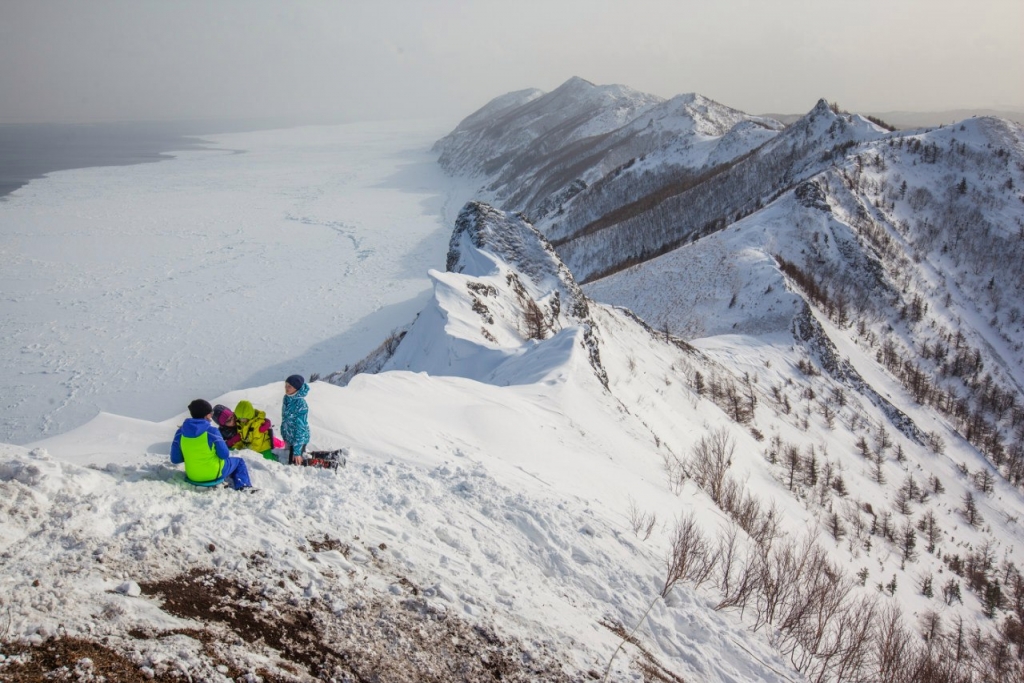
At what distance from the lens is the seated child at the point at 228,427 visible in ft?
22.1

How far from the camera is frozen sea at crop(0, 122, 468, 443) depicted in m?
25.5

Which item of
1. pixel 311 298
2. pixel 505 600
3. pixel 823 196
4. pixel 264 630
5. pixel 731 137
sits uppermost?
pixel 731 137

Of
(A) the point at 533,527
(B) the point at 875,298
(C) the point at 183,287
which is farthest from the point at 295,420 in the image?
(C) the point at 183,287

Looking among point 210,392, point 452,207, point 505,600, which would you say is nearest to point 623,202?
point 452,207

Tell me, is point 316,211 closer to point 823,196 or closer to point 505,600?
point 823,196

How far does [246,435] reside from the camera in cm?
671

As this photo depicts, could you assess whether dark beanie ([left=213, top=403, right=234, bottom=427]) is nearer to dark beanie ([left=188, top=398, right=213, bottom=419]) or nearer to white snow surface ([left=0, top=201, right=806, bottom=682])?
A: white snow surface ([left=0, top=201, right=806, bottom=682])

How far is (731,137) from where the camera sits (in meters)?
61.8

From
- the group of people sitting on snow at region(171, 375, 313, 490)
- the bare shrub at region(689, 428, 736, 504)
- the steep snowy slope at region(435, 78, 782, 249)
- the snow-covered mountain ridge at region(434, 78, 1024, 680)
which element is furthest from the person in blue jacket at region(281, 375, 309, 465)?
the steep snowy slope at region(435, 78, 782, 249)

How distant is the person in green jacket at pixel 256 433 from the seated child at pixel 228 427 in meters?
0.05

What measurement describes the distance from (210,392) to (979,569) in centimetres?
2812

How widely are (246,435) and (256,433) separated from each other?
0.11m

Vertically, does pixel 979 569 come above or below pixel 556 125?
below

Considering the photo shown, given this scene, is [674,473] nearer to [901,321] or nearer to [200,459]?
[200,459]
